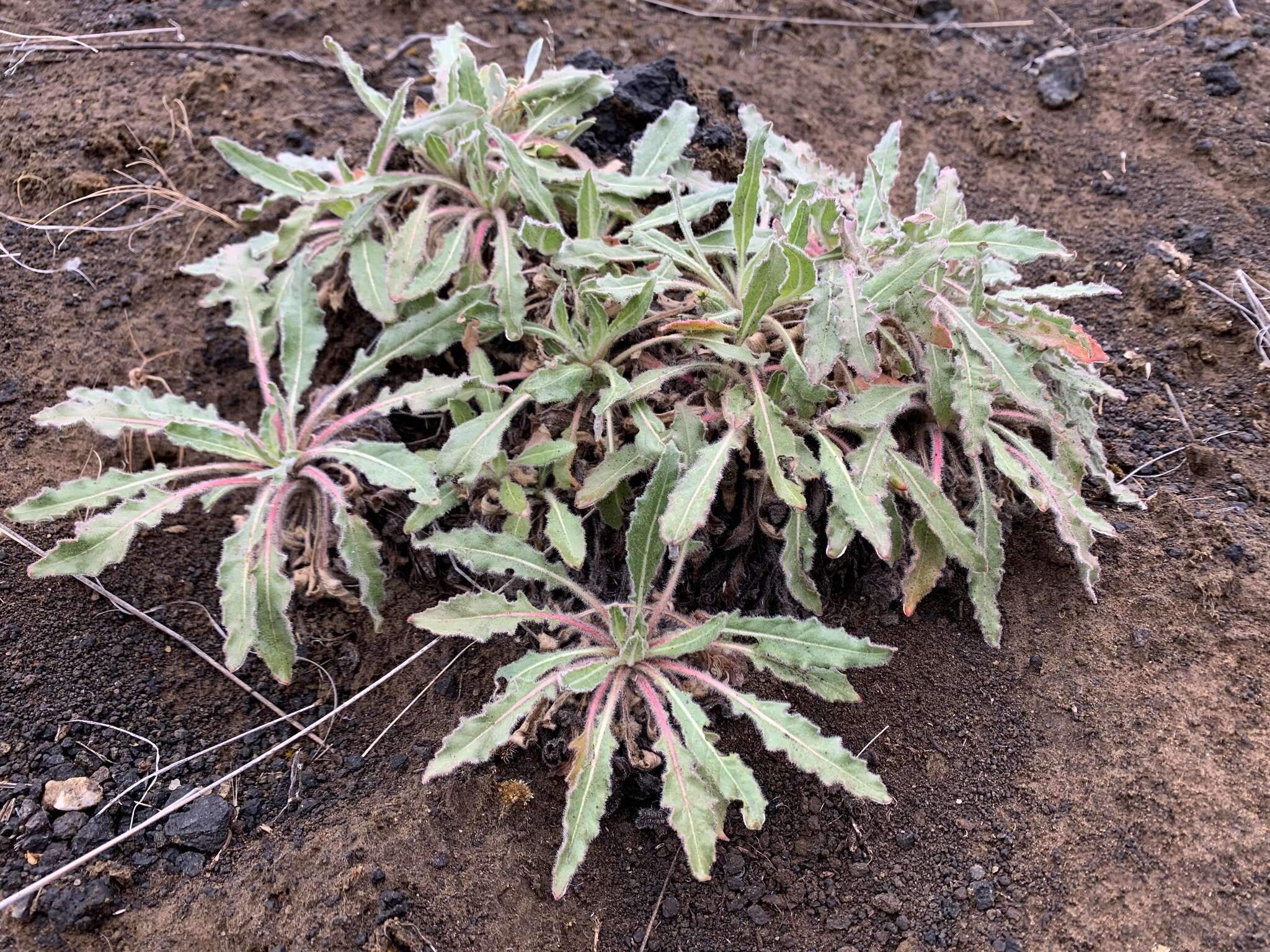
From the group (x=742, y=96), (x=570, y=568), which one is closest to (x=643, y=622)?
(x=570, y=568)

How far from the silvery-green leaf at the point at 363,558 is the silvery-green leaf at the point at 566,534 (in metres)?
0.45

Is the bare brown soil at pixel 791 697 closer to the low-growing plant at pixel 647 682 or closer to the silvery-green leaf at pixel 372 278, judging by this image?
the low-growing plant at pixel 647 682

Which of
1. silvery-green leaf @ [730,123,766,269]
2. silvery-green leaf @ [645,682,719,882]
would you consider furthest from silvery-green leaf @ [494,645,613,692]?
silvery-green leaf @ [730,123,766,269]

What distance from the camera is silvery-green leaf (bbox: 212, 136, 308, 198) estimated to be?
272 cm

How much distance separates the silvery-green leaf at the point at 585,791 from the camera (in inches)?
68.9

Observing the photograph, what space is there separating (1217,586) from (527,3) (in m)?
3.16

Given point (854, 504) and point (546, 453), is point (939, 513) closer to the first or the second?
point (854, 504)

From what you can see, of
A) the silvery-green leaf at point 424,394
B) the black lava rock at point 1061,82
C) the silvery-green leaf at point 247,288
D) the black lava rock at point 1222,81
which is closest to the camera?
the silvery-green leaf at point 424,394

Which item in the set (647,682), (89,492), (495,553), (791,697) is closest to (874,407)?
(791,697)

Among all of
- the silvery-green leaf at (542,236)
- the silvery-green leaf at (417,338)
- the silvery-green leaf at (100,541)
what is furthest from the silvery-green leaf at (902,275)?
the silvery-green leaf at (100,541)

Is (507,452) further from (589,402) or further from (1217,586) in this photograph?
(1217,586)

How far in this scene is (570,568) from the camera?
7.38 ft

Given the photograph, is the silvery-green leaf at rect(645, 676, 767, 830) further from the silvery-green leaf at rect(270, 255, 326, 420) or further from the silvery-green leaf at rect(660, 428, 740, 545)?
the silvery-green leaf at rect(270, 255, 326, 420)

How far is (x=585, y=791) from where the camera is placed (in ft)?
5.98
